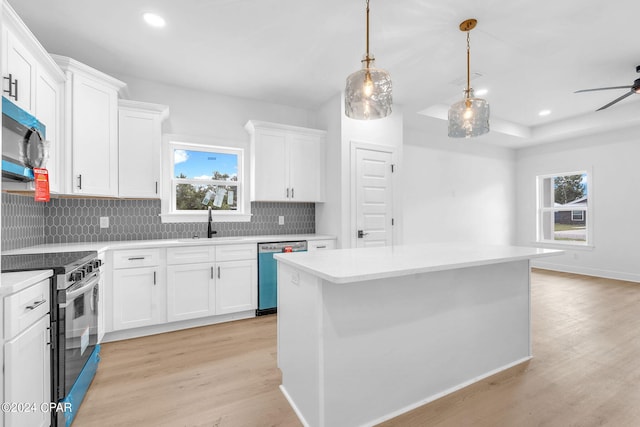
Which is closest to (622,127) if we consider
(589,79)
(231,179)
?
(589,79)

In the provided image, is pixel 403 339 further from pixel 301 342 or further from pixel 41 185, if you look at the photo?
pixel 41 185

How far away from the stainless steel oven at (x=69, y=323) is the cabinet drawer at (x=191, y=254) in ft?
3.03

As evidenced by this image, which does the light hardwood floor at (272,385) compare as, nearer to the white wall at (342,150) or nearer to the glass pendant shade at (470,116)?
the white wall at (342,150)

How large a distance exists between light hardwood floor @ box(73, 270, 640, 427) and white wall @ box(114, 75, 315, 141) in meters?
2.42

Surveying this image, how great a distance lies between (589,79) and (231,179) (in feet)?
15.6

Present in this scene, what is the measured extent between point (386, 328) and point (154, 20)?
118 inches

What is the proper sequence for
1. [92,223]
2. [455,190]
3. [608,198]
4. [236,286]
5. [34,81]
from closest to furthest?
[34,81], [92,223], [236,286], [608,198], [455,190]

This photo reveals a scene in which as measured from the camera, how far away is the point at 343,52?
2979 mm

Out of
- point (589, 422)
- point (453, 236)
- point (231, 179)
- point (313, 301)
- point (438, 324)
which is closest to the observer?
point (313, 301)

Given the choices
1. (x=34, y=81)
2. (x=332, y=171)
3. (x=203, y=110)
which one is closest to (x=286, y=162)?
(x=332, y=171)

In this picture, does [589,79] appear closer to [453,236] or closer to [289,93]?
[453,236]

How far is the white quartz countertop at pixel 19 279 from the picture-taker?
4.25ft

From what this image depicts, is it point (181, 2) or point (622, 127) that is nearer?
point (181, 2)

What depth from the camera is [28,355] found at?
143 cm
